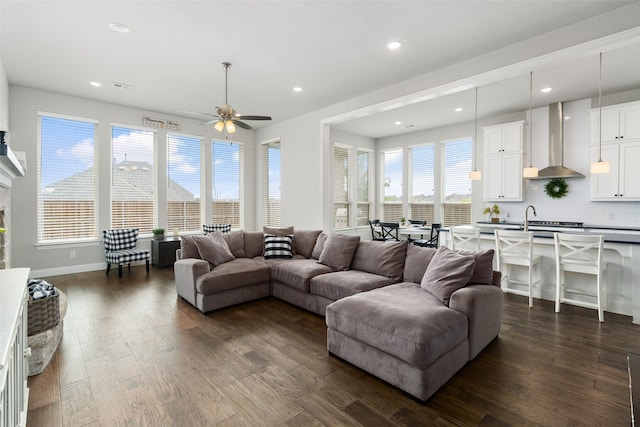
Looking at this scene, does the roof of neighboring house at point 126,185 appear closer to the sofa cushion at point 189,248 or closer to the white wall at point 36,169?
the white wall at point 36,169

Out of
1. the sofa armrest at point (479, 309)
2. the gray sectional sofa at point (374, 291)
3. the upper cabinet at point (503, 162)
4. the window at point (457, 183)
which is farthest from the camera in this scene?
the window at point (457, 183)

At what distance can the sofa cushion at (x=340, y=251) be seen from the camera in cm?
395

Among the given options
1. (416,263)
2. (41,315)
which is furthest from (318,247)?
(41,315)

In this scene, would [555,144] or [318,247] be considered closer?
[318,247]

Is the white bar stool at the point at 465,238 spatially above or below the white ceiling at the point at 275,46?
below

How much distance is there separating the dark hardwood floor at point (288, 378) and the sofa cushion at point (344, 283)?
1.15ft

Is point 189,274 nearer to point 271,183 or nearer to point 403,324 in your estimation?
point 403,324

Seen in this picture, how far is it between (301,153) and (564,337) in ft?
16.8

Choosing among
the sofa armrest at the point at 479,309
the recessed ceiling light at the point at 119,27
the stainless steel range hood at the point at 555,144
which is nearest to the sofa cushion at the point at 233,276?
the sofa armrest at the point at 479,309

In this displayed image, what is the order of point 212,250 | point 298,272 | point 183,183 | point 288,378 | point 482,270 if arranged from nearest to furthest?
point 288,378
point 482,270
point 298,272
point 212,250
point 183,183

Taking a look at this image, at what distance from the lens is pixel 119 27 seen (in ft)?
10.7

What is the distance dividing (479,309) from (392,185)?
6.15m

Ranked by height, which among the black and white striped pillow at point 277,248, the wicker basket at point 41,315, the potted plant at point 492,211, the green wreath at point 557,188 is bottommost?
the wicker basket at point 41,315

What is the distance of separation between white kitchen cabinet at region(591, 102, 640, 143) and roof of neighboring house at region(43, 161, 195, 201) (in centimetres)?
772
